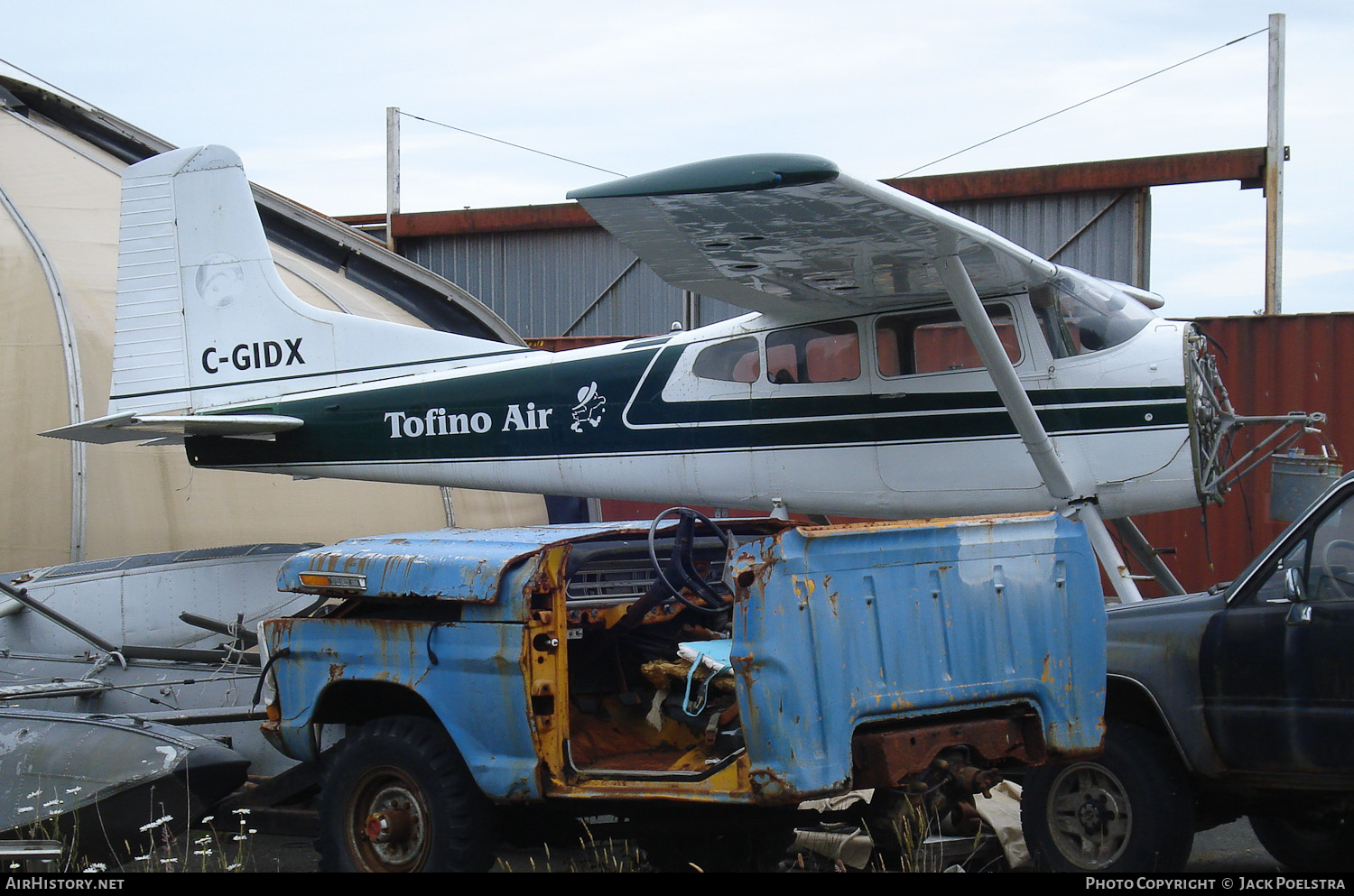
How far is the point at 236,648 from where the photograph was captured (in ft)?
26.2

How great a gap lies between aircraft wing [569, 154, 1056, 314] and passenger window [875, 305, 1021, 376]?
14cm

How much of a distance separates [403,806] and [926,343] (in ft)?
16.5

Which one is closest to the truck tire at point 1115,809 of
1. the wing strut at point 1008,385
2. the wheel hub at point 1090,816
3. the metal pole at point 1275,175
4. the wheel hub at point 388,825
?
the wheel hub at point 1090,816

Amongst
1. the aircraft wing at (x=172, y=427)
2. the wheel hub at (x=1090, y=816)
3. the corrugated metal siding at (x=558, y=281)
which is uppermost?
the corrugated metal siding at (x=558, y=281)

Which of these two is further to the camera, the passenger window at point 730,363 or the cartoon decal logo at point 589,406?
the cartoon decal logo at point 589,406

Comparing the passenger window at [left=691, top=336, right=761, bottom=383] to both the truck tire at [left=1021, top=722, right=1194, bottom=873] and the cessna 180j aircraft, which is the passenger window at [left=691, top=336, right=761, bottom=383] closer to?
the cessna 180j aircraft

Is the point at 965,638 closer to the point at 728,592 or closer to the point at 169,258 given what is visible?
the point at 728,592

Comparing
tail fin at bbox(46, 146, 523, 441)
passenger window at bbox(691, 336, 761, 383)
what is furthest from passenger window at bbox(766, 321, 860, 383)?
tail fin at bbox(46, 146, 523, 441)

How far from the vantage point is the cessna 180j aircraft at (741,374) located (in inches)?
279

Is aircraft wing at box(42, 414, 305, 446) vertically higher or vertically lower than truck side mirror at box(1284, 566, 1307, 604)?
higher

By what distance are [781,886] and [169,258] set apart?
8.31 meters

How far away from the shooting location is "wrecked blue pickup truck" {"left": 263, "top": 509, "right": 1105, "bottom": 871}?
3645 mm

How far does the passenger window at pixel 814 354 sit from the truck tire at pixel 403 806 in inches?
180

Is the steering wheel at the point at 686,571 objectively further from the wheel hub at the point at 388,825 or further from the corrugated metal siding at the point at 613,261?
the corrugated metal siding at the point at 613,261
